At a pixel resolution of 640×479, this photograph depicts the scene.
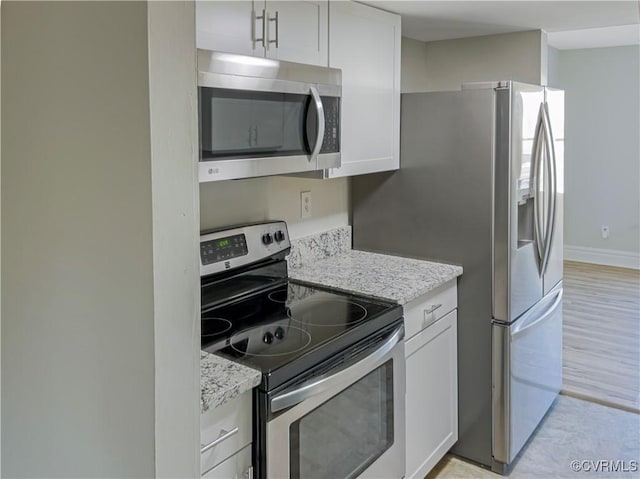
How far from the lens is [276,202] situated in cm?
241

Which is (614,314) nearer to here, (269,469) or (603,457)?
(603,457)

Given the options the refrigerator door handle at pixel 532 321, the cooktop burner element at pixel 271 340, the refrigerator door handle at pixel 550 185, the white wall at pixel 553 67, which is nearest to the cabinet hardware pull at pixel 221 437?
the cooktop burner element at pixel 271 340

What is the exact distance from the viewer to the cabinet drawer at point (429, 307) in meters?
2.14

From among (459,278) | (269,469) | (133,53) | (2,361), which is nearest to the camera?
(133,53)

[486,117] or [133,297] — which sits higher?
[486,117]

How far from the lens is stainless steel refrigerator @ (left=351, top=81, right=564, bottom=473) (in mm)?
2342

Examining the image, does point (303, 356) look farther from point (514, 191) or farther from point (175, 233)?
point (514, 191)

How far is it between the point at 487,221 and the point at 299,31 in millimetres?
1075

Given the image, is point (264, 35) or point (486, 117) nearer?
point (264, 35)

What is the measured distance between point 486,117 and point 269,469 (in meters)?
1.59

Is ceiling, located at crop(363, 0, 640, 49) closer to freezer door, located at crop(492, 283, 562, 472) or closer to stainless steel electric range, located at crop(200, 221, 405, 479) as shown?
stainless steel electric range, located at crop(200, 221, 405, 479)

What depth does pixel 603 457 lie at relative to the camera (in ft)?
8.62

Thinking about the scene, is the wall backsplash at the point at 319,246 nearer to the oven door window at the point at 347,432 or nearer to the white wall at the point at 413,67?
the oven door window at the point at 347,432

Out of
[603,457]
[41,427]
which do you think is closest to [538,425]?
[603,457]
